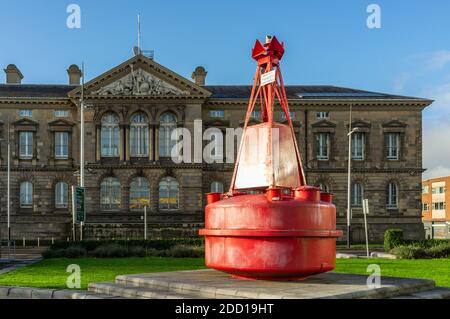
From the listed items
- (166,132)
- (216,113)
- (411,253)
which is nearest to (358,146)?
(216,113)

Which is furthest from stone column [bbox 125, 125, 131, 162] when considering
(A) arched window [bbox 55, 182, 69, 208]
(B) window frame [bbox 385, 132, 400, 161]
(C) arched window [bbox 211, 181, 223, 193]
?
(B) window frame [bbox 385, 132, 400, 161]

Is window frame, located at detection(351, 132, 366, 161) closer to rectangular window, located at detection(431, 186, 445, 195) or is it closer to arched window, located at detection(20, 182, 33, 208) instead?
arched window, located at detection(20, 182, 33, 208)

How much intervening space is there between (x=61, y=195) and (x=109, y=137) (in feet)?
23.5

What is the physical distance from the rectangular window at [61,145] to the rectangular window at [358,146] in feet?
89.0

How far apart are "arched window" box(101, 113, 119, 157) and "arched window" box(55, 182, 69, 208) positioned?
516 cm

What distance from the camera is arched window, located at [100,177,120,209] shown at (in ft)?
189

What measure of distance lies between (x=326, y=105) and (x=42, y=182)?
27.5 metres

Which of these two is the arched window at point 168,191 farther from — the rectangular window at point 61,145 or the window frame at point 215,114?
the rectangular window at point 61,145

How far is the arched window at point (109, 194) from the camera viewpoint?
57500mm

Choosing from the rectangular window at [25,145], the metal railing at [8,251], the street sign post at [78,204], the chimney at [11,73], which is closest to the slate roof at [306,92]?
the rectangular window at [25,145]

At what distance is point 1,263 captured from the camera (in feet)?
99.9
